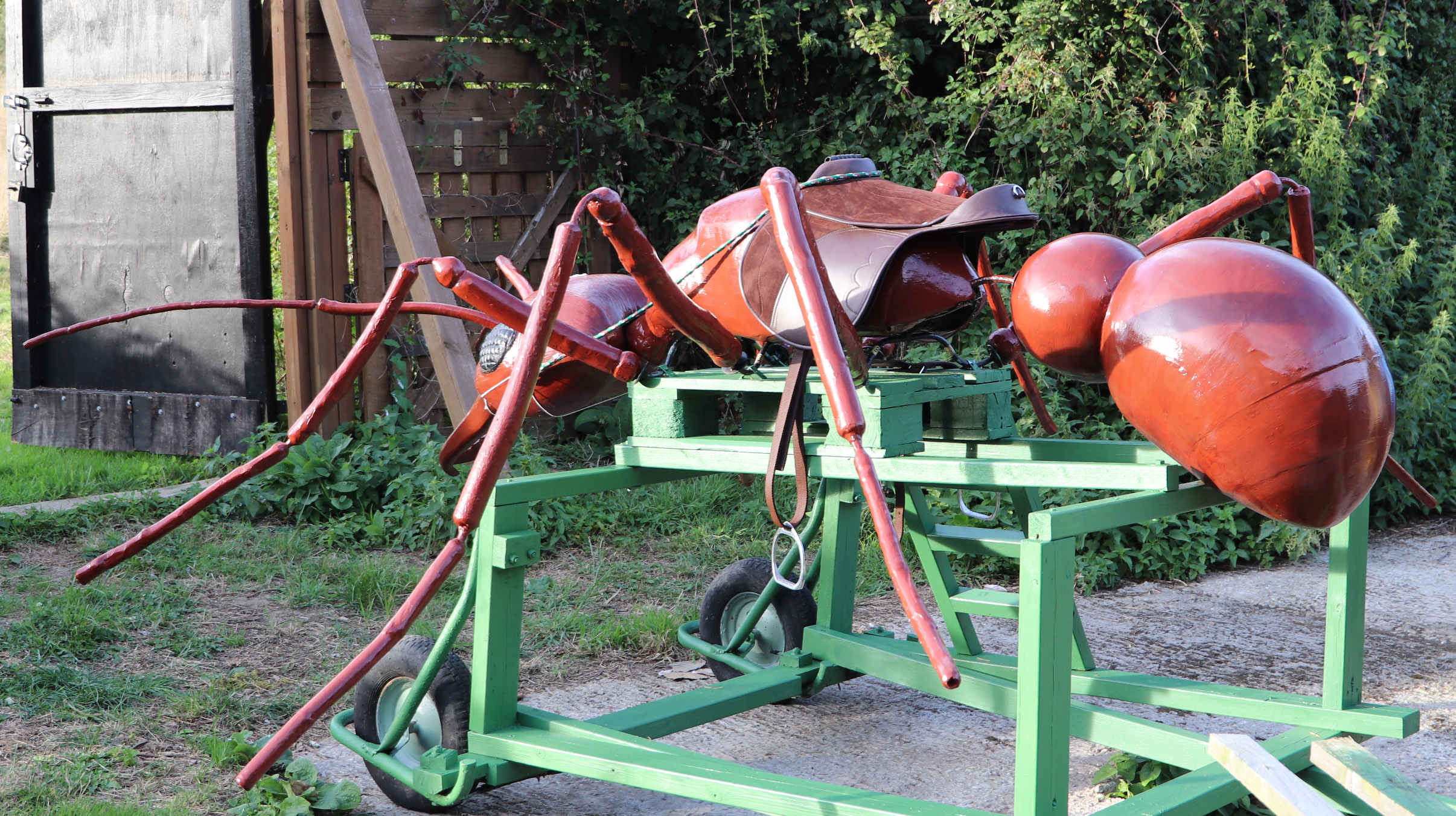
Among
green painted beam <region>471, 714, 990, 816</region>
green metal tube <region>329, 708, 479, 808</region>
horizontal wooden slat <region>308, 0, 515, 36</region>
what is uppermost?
horizontal wooden slat <region>308, 0, 515, 36</region>

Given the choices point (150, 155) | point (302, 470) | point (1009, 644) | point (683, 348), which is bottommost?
point (1009, 644)

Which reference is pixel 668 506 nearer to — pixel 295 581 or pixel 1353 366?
pixel 295 581

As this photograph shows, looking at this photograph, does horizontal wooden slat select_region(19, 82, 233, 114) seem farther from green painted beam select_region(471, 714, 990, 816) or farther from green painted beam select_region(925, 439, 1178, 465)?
green painted beam select_region(925, 439, 1178, 465)

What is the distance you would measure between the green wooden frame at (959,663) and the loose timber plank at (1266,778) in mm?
125

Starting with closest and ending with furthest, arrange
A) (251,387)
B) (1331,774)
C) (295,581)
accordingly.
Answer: (1331,774) < (295,581) < (251,387)

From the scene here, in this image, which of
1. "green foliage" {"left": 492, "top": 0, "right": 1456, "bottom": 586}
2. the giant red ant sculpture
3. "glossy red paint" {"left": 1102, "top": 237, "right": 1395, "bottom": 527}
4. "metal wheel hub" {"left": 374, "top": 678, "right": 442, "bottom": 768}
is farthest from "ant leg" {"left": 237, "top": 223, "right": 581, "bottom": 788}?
"green foliage" {"left": 492, "top": 0, "right": 1456, "bottom": 586}

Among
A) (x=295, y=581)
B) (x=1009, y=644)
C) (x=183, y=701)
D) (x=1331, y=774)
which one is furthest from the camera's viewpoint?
(x=295, y=581)

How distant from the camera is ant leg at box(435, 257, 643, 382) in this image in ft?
7.59

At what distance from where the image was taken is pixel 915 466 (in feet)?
7.63

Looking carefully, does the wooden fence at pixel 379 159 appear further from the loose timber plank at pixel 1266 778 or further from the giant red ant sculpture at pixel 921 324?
the loose timber plank at pixel 1266 778

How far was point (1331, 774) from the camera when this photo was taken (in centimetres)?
239

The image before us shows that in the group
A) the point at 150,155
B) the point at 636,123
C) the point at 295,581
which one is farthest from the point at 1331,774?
the point at 150,155

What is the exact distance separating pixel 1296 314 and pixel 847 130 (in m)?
4.03

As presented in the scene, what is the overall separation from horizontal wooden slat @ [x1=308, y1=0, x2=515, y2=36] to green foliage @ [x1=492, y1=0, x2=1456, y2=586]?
0.32 ft
